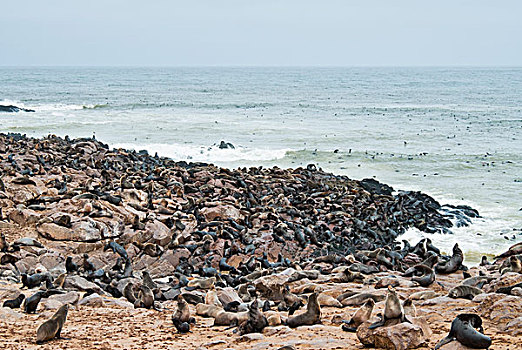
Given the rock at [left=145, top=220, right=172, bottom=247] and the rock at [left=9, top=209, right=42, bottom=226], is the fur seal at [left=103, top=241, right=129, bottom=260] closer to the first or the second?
the rock at [left=145, top=220, right=172, bottom=247]

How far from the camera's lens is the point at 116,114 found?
50.6 metres

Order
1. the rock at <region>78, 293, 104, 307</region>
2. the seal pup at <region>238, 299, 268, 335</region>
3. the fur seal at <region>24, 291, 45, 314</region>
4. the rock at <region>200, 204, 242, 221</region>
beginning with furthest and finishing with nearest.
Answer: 1. the rock at <region>200, 204, 242, 221</region>
2. the rock at <region>78, 293, 104, 307</region>
3. the fur seal at <region>24, 291, 45, 314</region>
4. the seal pup at <region>238, 299, 268, 335</region>

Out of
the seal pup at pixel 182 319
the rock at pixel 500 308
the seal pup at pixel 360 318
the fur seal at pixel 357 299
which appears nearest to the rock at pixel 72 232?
the seal pup at pixel 182 319

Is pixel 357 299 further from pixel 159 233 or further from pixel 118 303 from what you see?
pixel 159 233

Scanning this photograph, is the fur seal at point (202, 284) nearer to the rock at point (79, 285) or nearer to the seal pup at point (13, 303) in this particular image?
the rock at point (79, 285)

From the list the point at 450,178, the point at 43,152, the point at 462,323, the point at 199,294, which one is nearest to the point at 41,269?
the point at 199,294

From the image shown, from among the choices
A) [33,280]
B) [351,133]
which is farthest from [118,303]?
[351,133]

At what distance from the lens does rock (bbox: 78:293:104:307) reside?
8.48m

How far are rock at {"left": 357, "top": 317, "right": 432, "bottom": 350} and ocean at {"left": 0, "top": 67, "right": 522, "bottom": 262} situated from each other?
33.3 feet

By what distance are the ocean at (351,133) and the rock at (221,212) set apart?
5353mm

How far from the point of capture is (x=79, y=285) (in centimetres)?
948

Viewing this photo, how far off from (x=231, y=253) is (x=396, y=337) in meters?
7.68

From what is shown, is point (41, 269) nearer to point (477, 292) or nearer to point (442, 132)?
point (477, 292)

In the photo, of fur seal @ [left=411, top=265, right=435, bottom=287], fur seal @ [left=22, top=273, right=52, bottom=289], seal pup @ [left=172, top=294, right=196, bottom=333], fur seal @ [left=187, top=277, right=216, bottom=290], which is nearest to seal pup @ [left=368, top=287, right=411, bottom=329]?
seal pup @ [left=172, top=294, right=196, bottom=333]
